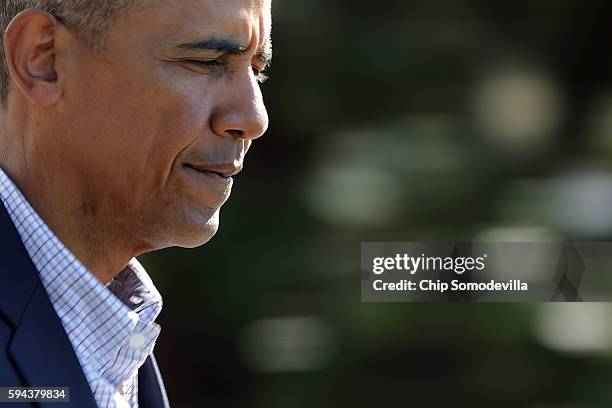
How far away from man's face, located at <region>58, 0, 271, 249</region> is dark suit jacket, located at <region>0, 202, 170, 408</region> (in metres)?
0.12

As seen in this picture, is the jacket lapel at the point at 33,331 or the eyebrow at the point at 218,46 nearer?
the jacket lapel at the point at 33,331

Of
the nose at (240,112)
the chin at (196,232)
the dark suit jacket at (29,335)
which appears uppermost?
the nose at (240,112)

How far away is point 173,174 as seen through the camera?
132 centimetres

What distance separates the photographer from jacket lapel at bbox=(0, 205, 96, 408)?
117 cm

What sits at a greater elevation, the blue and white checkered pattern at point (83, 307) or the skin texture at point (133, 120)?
the skin texture at point (133, 120)

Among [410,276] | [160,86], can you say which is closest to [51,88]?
[160,86]

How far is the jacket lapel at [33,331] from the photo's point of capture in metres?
1.17

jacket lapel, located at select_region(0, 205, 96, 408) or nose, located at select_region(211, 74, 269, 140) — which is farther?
nose, located at select_region(211, 74, 269, 140)

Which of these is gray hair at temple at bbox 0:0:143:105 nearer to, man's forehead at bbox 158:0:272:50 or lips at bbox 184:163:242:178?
man's forehead at bbox 158:0:272:50

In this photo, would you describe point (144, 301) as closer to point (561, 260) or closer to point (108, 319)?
point (108, 319)

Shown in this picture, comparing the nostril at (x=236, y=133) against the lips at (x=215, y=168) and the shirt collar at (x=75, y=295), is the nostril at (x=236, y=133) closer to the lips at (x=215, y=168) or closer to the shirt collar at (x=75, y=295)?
the lips at (x=215, y=168)

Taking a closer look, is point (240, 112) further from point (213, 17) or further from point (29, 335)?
point (29, 335)

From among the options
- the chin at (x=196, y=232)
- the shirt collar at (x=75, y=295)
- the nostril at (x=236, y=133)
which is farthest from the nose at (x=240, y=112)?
the shirt collar at (x=75, y=295)

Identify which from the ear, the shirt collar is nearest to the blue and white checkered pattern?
the shirt collar
